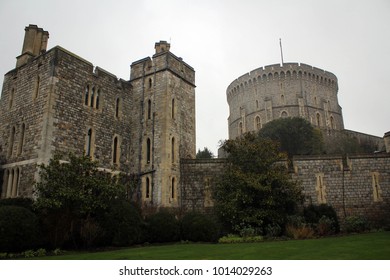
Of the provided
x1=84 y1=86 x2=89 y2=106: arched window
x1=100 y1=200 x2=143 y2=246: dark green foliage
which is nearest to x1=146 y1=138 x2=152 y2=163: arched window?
x1=84 y1=86 x2=89 y2=106: arched window

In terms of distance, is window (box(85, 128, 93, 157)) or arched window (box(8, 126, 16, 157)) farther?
window (box(85, 128, 93, 157))

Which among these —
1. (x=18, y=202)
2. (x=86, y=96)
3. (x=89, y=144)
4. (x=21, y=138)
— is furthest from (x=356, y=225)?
(x=21, y=138)

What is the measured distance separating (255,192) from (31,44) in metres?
16.8

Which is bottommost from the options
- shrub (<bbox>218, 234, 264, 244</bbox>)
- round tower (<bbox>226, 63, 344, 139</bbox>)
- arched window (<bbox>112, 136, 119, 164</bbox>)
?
shrub (<bbox>218, 234, 264, 244</bbox>)

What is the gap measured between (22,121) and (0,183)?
3791mm

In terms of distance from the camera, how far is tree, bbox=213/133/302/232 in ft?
58.9

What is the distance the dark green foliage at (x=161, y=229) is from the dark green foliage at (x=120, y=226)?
96 centimetres

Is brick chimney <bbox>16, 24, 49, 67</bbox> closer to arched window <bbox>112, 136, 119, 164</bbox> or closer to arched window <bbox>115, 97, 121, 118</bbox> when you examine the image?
arched window <bbox>115, 97, 121, 118</bbox>

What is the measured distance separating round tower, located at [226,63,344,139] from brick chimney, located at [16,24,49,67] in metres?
34.0

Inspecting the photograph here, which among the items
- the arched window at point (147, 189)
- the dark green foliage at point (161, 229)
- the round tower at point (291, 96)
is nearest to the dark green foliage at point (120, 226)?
the dark green foliage at point (161, 229)

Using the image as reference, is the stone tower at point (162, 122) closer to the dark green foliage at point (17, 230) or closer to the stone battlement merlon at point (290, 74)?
the dark green foliage at point (17, 230)

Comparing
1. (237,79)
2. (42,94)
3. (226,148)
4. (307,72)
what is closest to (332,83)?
(307,72)

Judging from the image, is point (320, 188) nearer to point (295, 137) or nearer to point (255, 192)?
point (255, 192)

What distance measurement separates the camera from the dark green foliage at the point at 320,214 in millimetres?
19016
